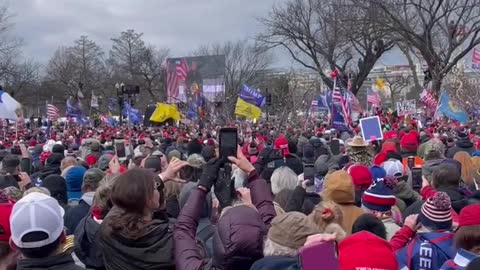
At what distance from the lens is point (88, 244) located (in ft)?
16.0

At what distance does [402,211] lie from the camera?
623 centimetres

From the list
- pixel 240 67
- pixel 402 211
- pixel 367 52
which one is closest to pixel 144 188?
pixel 402 211

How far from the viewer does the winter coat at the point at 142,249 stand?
148 inches

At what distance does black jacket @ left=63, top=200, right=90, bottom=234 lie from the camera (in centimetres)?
602

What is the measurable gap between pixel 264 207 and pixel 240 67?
58.0m

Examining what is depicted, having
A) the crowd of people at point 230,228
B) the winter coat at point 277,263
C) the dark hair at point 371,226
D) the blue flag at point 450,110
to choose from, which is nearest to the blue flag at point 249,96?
the blue flag at point 450,110

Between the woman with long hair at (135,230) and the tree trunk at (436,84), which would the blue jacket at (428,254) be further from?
the tree trunk at (436,84)

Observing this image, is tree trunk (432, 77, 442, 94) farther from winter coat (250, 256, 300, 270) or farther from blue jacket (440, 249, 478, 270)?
winter coat (250, 256, 300, 270)

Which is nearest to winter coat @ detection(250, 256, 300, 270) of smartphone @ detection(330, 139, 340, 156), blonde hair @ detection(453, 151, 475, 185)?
blonde hair @ detection(453, 151, 475, 185)

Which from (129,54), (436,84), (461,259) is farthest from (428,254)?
(129,54)

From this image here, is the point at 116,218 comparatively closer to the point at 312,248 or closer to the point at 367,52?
the point at 312,248

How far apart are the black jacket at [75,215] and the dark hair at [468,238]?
3.54 metres

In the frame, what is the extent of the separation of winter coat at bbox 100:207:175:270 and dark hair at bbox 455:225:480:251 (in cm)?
165

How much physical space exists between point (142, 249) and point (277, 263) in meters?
0.89
